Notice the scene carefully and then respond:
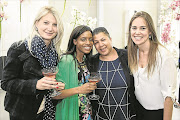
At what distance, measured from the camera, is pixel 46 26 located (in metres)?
1.55

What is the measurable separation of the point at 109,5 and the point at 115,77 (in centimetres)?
253

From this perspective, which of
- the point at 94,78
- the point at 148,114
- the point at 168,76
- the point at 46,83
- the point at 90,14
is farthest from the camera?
the point at 90,14

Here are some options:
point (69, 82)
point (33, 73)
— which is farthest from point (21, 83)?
point (69, 82)

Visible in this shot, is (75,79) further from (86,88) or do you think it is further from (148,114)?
(148,114)

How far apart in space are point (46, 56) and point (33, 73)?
0.79ft

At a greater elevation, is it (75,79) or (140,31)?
(140,31)

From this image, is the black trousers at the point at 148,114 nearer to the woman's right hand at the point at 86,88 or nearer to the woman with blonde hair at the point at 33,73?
the woman's right hand at the point at 86,88

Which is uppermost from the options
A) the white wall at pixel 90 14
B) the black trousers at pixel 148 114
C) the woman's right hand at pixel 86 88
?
the white wall at pixel 90 14

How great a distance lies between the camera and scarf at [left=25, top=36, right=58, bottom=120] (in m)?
1.50

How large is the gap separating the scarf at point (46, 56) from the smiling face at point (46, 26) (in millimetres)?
64

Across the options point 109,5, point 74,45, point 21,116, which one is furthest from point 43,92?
point 109,5

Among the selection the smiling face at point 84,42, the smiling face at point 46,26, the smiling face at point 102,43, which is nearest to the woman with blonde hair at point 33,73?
the smiling face at point 46,26

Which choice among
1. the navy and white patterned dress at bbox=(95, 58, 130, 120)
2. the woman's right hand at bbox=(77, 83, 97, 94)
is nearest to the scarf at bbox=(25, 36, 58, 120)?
the woman's right hand at bbox=(77, 83, 97, 94)

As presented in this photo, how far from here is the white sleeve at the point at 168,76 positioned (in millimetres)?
1475
